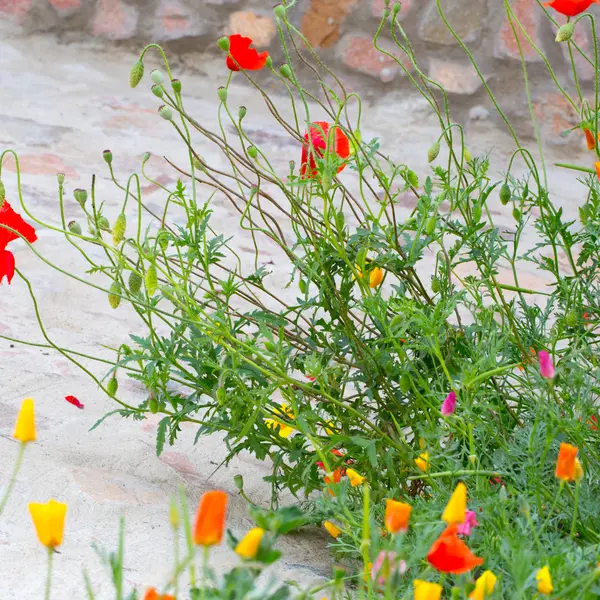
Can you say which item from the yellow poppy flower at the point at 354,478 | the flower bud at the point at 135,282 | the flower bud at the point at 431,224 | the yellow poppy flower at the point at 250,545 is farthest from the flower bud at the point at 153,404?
the yellow poppy flower at the point at 250,545

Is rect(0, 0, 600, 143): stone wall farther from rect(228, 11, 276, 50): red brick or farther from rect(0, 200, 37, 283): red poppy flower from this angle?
rect(0, 200, 37, 283): red poppy flower

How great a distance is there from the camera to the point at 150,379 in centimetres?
110

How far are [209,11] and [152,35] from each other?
0.23m

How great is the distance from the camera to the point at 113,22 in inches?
137

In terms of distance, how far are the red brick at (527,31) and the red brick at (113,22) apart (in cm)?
132

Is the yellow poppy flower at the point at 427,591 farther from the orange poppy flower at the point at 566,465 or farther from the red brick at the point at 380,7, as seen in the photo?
the red brick at the point at 380,7

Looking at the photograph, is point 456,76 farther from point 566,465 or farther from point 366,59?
point 566,465

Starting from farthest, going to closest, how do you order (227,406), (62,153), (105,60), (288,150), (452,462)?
(105,60), (288,150), (62,153), (227,406), (452,462)

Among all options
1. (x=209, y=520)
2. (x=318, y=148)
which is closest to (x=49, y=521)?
(x=209, y=520)

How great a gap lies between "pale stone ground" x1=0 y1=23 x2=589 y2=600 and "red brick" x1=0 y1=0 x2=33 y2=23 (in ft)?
0.32

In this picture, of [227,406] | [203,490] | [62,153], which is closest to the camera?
[227,406]

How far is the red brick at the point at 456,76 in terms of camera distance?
3.43 meters

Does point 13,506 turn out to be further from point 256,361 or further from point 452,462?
point 452,462

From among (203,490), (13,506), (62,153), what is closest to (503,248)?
(203,490)
